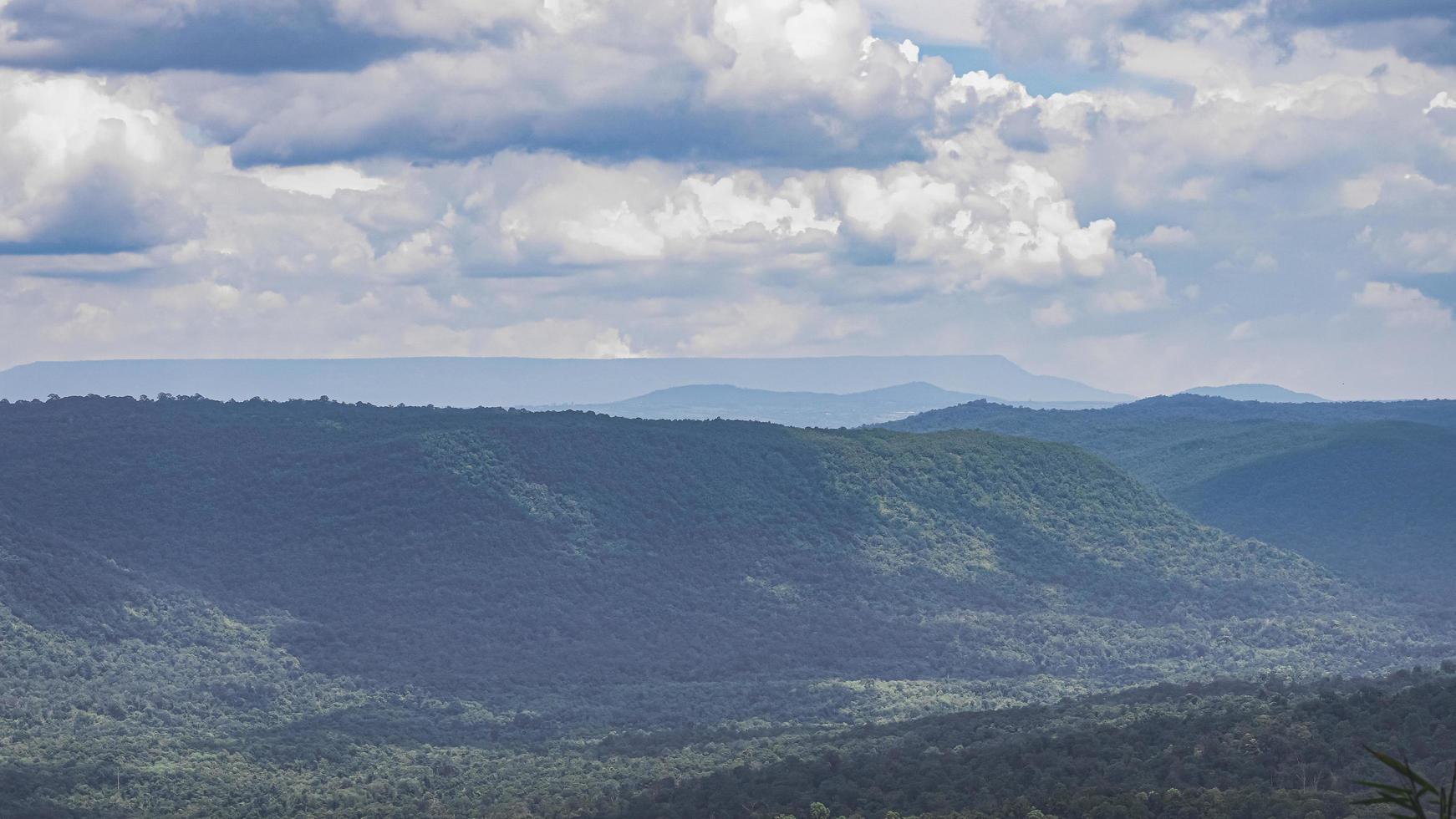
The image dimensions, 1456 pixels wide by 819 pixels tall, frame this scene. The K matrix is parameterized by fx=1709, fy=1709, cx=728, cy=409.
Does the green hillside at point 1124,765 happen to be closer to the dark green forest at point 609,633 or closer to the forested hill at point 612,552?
the dark green forest at point 609,633

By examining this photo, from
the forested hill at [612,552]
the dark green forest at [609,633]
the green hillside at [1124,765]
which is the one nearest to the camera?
the green hillside at [1124,765]

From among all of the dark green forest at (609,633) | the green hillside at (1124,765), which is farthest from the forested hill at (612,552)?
the green hillside at (1124,765)

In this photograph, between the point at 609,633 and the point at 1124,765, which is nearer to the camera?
the point at 1124,765

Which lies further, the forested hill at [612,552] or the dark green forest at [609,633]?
the forested hill at [612,552]

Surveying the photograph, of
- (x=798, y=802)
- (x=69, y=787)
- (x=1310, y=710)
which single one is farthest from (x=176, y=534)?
(x=1310, y=710)

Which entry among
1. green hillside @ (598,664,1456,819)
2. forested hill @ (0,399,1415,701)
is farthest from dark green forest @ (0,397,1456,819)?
forested hill @ (0,399,1415,701)

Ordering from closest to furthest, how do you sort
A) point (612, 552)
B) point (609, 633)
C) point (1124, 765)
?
point (1124, 765) → point (609, 633) → point (612, 552)

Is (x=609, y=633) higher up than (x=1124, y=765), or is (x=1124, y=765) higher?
(x=1124, y=765)

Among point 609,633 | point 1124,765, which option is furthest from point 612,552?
point 1124,765

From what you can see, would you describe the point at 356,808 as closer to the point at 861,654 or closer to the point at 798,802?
the point at 798,802

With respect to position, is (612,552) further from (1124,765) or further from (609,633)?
(1124,765)
